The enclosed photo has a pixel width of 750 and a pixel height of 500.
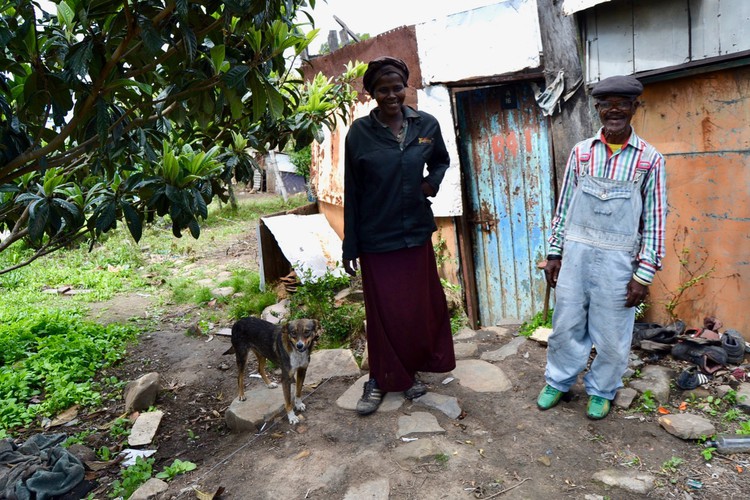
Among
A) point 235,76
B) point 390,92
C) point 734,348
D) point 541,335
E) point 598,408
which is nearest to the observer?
point 235,76

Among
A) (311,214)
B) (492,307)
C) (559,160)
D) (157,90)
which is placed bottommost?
(492,307)

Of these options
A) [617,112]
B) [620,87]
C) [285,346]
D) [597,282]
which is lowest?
[285,346]

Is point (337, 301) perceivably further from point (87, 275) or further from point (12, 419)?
point (87, 275)

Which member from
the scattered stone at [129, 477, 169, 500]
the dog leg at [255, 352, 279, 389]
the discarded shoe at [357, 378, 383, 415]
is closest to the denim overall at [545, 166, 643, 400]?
the discarded shoe at [357, 378, 383, 415]

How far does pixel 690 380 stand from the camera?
385cm

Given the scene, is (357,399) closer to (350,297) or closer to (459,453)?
(459,453)

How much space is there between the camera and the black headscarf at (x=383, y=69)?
131 inches

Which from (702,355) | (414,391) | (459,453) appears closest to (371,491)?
(459,453)

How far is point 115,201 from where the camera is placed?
109 inches

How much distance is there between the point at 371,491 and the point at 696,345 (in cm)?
280

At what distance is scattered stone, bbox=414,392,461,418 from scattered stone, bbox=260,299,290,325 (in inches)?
119

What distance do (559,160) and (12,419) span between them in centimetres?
525

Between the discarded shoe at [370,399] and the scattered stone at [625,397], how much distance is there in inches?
60.2

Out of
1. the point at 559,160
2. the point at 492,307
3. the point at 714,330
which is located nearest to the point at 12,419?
the point at 492,307
